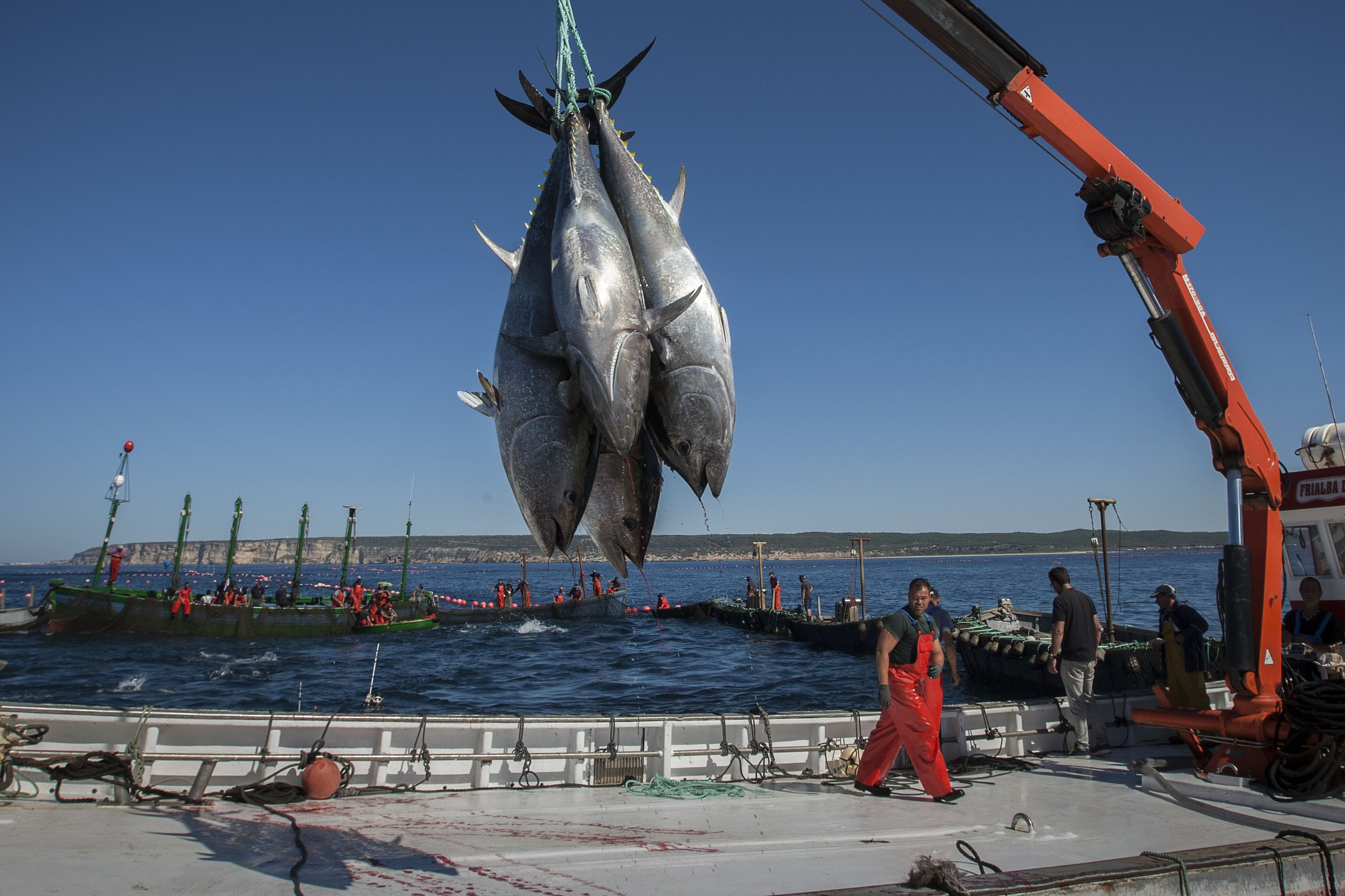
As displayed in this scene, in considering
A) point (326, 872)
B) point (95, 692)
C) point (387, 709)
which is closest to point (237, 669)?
point (95, 692)

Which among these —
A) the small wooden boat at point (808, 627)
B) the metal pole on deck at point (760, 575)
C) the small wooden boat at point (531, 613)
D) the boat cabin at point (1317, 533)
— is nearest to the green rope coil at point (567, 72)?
the boat cabin at point (1317, 533)

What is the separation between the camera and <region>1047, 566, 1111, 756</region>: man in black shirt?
6.78 metres

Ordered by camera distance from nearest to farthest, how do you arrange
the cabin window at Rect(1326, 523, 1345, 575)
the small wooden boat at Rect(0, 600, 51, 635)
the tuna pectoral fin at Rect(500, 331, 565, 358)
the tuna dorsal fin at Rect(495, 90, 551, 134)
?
the tuna pectoral fin at Rect(500, 331, 565, 358) → the tuna dorsal fin at Rect(495, 90, 551, 134) → the cabin window at Rect(1326, 523, 1345, 575) → the small wooden boat at Rect(0, 600, 51, 635)

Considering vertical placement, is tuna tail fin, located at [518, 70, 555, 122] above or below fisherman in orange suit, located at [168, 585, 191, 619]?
Result: above

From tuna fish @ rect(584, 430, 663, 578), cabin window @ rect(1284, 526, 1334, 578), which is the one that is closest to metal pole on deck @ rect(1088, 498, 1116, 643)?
cabin window @ rect(1284, 526, 1334, 578)

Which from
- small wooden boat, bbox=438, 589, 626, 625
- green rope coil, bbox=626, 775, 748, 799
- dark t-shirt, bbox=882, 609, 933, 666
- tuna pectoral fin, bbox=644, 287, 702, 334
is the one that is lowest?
small wooden boat, bbox=438, 589, 626, 625

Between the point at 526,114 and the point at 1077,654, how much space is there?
6547 mm

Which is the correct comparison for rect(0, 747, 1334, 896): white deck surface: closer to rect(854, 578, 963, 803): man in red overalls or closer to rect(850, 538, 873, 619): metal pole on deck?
rect(854, 578, 963, 803): man in red overalls

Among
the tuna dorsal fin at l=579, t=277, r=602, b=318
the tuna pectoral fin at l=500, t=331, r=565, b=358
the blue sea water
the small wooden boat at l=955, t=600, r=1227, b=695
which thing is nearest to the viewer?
the tuna dorsal fin at l=579, t=277, r=602, b=318

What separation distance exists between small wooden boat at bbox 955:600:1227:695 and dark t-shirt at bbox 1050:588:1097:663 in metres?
3.87

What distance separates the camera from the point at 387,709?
54.1ft

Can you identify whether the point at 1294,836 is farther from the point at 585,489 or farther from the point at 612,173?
the point at 612,173

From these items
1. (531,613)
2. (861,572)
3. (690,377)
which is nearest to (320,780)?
(690,377)

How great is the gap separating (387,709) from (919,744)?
14.2m
